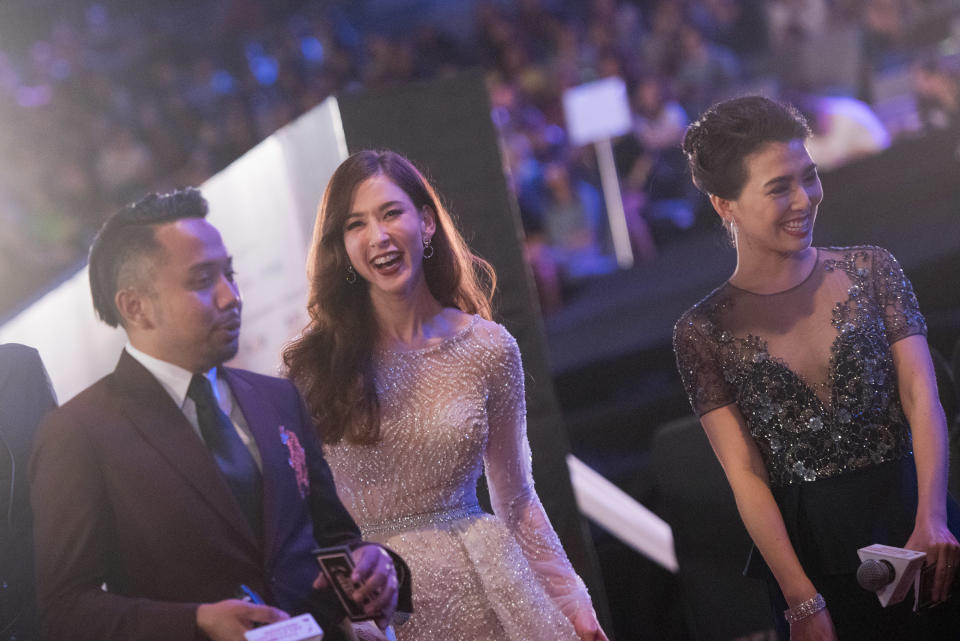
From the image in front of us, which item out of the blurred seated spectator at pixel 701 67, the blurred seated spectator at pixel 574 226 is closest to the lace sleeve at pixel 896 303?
the blurred seated spectator at pixel 701 67

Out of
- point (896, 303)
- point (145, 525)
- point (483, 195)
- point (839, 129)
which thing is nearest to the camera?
point (145, 525)

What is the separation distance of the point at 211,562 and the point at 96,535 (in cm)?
19

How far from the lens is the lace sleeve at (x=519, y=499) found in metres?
2.20

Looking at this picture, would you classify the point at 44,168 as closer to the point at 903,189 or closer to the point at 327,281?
the point at 327,281

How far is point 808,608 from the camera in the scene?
205 cm

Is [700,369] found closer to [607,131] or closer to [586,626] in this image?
[586,626]

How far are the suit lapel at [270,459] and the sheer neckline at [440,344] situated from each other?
1.09 feet

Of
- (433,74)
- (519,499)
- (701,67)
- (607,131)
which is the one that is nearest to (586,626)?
(519,499)

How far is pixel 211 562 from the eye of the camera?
5.74ft

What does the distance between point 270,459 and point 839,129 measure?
1641 millimetres

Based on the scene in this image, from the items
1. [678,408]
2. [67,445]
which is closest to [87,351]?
[67,445]

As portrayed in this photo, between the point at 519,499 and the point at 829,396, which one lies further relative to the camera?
the point at 519,499

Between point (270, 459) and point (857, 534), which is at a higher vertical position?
point (270, 459)

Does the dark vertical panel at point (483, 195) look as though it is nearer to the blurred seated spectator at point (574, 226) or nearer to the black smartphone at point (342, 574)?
the black smartphone at point (342, 574)
